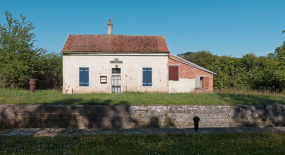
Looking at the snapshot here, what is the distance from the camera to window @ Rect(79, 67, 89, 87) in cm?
1564

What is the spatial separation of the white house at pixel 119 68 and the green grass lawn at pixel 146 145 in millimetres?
9980

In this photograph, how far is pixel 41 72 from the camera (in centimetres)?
1945

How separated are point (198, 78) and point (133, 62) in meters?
5.47

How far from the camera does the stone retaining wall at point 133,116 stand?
8.44 m

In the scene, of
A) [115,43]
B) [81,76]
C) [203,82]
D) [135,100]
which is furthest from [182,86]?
[81,76]

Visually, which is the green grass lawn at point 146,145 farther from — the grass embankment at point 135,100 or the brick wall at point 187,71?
the brick wall at point 187,71

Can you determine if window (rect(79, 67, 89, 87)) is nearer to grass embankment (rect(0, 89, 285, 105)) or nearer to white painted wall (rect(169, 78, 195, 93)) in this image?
grass embankment (rect(0, 89, 285, 105))

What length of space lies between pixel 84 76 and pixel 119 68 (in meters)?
2.72

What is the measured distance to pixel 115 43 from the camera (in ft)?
55.1

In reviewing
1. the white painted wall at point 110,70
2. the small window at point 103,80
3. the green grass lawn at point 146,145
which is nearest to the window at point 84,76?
the white painted wall at point 110,70

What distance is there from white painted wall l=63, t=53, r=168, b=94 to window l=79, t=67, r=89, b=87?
0.74 feet

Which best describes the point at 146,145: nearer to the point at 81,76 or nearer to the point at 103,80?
the point at 103,80

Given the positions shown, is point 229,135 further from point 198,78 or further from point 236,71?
point 236,71

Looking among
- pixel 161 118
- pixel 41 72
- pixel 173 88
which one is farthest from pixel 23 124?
pixel 41 72
